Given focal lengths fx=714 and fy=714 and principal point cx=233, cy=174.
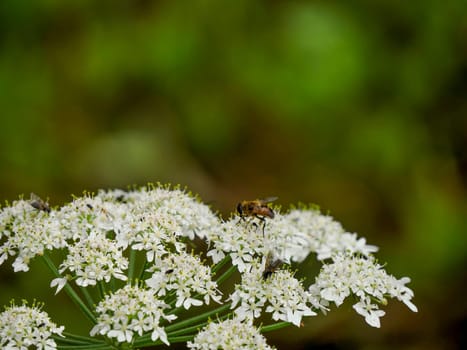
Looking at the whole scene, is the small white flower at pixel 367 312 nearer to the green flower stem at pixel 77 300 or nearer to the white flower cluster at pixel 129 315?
the white flower cluster at pixel 129 315

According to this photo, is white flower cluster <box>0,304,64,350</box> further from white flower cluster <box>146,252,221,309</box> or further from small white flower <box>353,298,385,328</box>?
small white flower <box>353,298,385,328</box>

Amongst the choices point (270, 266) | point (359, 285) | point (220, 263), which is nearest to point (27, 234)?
point (220, 263)

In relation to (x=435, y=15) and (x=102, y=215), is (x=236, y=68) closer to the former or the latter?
(x=435, y=15)

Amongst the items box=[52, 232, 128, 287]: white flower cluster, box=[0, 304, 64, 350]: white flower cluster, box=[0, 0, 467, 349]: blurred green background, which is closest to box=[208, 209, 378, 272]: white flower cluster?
box=[52, 232, 128, 287]: white flower cluster

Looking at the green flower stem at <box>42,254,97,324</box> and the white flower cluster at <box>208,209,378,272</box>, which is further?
Answer: the white flower cluster at <box>208,209,378,272</box>

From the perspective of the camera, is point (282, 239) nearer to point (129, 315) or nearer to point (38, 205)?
point (129, 315)

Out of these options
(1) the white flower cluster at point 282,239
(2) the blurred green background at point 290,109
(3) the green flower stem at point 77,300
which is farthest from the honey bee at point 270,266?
(2) the blurred green background at point 290,109
